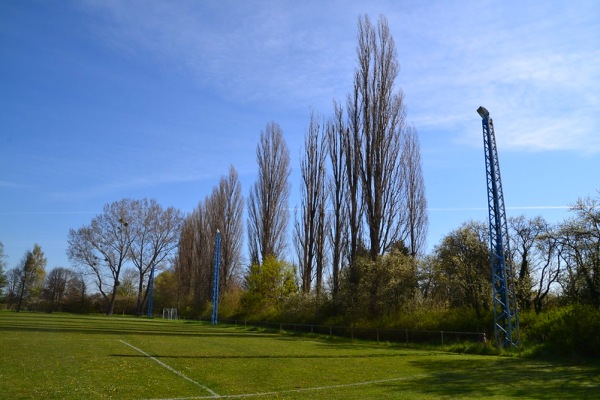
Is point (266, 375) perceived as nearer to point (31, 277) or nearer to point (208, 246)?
point (208, 246)

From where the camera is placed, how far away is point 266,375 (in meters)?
11.8

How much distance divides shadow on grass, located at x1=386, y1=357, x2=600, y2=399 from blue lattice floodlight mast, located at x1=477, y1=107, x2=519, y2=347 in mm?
3585

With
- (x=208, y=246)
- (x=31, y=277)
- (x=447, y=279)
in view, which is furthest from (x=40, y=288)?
(x=447, y=279)

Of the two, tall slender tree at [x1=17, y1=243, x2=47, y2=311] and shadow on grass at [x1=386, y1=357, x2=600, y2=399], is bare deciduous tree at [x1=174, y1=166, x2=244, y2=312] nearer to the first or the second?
tall slender tree at [x1=17, y1=243, x2=47, y2=311]

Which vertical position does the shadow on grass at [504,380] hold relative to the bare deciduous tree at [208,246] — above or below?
below

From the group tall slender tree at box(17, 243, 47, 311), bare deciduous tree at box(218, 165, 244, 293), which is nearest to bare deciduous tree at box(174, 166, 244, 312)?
bare deciduous tree at box(218, 165, 244, 293)

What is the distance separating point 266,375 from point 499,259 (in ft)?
40.9

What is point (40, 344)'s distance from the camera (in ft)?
57.3

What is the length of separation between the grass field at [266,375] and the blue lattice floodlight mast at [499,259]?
2.33 meters

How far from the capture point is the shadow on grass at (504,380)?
384 inches

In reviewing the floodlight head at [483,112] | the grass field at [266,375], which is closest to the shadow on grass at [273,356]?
the grass field at [266,375]

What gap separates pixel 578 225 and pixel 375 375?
13.4 meters

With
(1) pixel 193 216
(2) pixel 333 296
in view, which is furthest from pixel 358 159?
(1) pixel 193 216

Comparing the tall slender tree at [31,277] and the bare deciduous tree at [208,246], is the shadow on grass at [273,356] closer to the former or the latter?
the bare deciduous tree at [208,246]
